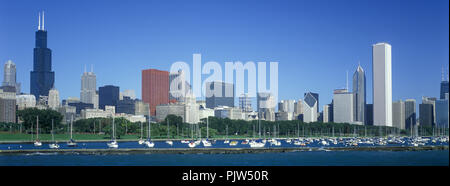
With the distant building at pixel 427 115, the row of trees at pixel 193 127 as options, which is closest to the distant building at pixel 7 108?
the row of trees at pixel 193 127

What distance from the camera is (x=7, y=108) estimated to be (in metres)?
172

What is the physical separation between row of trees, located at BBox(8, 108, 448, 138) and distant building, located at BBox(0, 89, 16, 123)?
41.2 metres

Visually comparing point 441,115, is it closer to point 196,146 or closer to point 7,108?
point 196,146

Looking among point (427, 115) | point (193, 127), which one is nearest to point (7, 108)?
point (193, 127)

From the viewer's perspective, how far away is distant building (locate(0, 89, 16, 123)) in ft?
553

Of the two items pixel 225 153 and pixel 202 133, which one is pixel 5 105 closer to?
pixel 202 133

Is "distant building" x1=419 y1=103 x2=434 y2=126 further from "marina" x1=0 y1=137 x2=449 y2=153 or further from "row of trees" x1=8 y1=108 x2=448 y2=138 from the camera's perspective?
"marina" x1=0 y1=137 x2=449 y2=153

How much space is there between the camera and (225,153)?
2267 inches

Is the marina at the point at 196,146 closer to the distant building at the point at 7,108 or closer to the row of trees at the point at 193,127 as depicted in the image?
the row of trees at the point at 193,127

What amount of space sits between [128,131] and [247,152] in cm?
6790

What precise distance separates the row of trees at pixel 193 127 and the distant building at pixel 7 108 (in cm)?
4123

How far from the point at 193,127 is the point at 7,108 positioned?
77316 mm

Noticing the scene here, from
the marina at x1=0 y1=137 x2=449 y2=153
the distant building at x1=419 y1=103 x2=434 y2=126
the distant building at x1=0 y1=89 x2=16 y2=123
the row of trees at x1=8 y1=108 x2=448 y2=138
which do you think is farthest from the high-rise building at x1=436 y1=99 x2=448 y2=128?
the distant building at x1=0 y1=89 x2=16 y2=123
